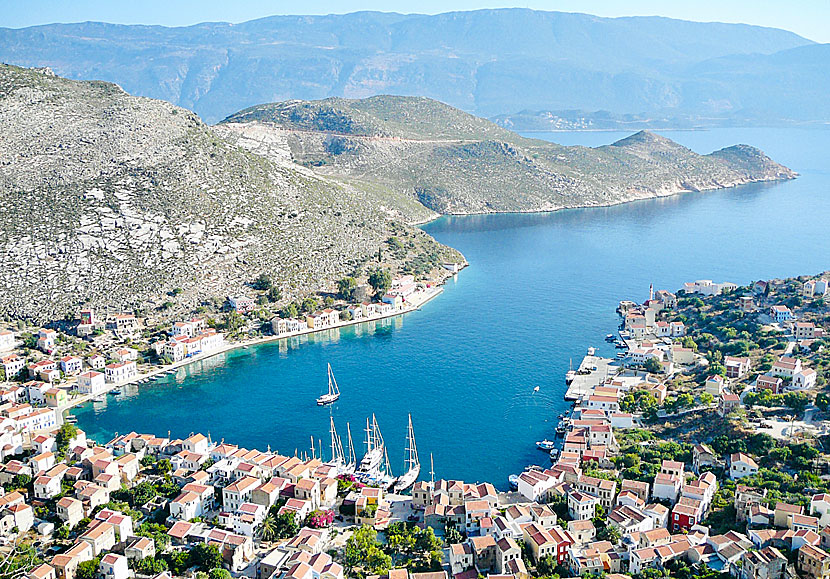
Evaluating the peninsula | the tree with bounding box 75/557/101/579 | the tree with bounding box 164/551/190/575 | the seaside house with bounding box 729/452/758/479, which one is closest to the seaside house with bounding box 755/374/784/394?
the peninsula

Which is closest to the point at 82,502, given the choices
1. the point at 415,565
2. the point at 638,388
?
the point at 415,565

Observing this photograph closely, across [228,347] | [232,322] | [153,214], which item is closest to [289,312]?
[232,322]

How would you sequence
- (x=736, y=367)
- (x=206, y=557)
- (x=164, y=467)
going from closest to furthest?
1. (x=206, y=557)
2. (x=164, y=467)
3. (x=736, y=367)

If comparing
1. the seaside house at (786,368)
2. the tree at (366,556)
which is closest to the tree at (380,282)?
the seaside house at (786,368)

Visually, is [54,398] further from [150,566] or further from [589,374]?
[589,374]

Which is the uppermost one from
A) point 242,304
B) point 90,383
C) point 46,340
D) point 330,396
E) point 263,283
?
point 263,283

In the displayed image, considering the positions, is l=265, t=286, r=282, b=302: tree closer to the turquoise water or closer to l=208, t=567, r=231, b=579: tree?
the turquoise water

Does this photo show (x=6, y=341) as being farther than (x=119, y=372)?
Yes
